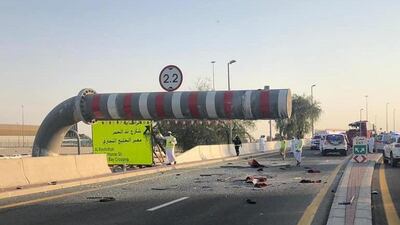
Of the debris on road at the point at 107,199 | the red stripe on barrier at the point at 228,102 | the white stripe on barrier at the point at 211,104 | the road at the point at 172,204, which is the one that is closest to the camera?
the road at the point at 172,204

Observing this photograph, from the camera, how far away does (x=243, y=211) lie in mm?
11719

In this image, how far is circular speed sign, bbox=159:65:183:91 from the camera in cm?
2489

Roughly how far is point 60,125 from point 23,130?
107 m

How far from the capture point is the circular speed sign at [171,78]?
24891 millimetres

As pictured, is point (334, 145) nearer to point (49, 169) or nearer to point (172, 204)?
point (49, 169)

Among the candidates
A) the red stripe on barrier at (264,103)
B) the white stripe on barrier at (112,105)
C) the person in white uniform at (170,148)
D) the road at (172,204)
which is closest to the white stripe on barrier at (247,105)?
the red stripe on barrier at (264,103)

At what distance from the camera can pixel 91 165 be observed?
832 inches

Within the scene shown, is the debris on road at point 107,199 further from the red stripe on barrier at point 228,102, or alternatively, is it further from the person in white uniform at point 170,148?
the person in white uniform at point 170,148

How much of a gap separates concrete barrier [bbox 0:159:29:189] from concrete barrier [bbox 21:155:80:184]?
24 cm

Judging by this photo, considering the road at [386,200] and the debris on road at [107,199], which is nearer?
the road at [386,200]

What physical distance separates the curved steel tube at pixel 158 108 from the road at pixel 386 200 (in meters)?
5.12

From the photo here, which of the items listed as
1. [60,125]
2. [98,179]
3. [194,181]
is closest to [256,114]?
[194,181]

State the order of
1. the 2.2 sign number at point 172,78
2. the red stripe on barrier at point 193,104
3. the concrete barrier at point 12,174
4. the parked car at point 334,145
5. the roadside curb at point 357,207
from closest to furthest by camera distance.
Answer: the roadside curb at point 357,207 → the concrete barrier at point 12,174 → the red stripe on barrier at point 193,104 → the 2.2 sign number at point 172,78 → the parked car at point 334,145

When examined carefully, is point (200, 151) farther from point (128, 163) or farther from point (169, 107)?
point (169, 107)
